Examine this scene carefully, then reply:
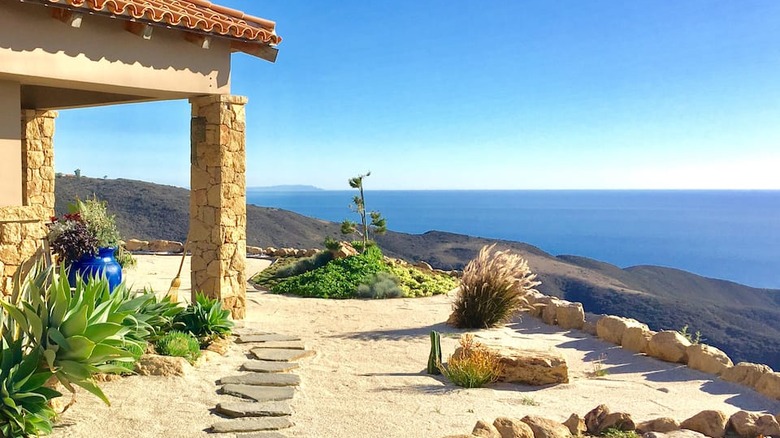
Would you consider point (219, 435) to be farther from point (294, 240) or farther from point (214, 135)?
point (294, 240)

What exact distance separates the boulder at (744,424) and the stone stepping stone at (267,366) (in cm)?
438

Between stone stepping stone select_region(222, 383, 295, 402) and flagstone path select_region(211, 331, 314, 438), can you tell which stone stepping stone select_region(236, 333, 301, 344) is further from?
stone stepping stone select_region(222, 383, 295, 402)

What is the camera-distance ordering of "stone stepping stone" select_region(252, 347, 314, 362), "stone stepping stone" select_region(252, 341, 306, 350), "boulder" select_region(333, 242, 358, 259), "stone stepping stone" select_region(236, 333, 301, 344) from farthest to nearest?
1. "boulder" select_region(333, 242, 358, 259)
2. "stone stepping stone" select_region(236, 333, 301, 344)
3. "stone stepping stone" select_region(252, 341, 306, 350)
4. "stone stepping stone" select_region(252, 347, 314, 362)

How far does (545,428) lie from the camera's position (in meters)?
4.82

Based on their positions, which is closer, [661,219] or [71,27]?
[71,27]

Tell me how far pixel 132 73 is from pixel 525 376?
239 inches

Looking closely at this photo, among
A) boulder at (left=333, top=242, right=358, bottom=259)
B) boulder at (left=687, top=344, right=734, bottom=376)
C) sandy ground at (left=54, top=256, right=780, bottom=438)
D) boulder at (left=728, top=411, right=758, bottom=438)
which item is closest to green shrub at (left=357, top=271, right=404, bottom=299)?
boulder at (left=333, top=242, right=358, bottom=259)

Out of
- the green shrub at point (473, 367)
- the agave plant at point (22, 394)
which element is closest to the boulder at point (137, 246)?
the green shrub at point (473, 367)

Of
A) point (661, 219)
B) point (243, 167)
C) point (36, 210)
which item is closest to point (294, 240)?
point (243, 167)

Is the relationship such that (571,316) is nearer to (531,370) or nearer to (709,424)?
(531,370)

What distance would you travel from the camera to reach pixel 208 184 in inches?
362

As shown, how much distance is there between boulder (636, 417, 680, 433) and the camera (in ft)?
16.7

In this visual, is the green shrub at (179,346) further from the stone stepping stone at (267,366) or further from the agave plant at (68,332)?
the agave plant at (68,332)

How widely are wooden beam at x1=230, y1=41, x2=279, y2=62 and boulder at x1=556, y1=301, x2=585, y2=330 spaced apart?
19.7ft
